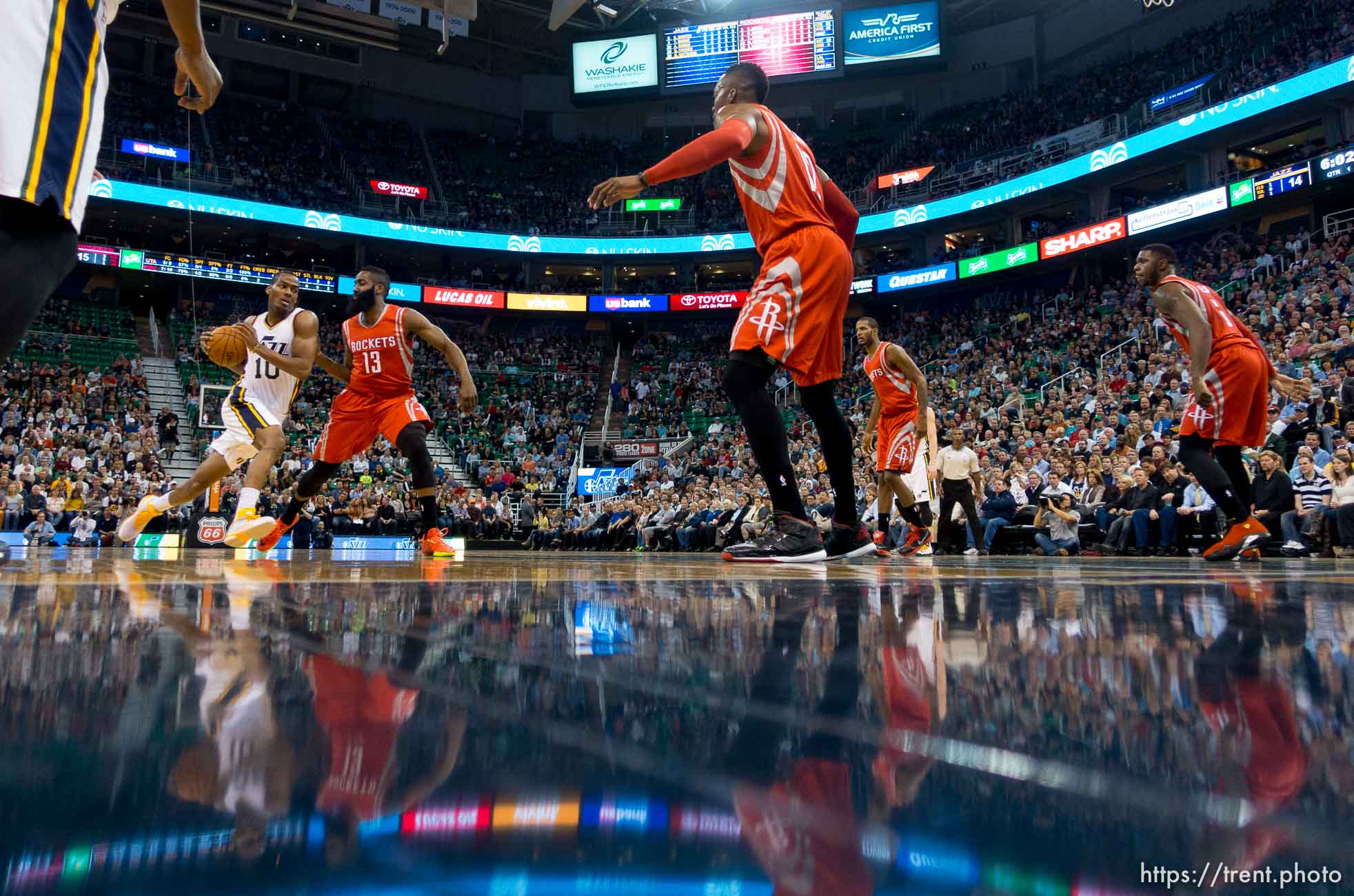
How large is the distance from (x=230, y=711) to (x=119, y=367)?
2276 centimetres

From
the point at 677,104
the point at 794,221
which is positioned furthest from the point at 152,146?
the point at 794,221

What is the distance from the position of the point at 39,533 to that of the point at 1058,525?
12.3m

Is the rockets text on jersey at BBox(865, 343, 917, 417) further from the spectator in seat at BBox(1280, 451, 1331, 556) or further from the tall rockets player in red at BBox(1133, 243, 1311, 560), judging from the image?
the spectator in seat at BBox(1280, 451, 1331, 556)

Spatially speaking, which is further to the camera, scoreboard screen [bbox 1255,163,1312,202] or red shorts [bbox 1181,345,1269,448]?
scoreboard screen [bbox 1255,163,1312,202]

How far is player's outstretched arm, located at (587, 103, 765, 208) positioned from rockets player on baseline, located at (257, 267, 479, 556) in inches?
86.5

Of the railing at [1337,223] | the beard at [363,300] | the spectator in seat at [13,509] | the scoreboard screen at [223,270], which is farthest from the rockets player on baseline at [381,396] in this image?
the scoreboard screen at [223,270]

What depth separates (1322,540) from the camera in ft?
20.9

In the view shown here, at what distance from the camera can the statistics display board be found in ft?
80.0

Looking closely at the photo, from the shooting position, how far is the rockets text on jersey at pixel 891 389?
5.54m

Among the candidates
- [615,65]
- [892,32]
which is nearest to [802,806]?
[892,32]

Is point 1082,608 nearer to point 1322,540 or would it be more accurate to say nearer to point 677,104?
point 1322,540

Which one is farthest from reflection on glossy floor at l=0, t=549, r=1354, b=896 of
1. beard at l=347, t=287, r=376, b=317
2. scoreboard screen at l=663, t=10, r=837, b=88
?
scoreboard screen at l=663, t=10, r=837, b=88

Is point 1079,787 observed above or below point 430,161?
below

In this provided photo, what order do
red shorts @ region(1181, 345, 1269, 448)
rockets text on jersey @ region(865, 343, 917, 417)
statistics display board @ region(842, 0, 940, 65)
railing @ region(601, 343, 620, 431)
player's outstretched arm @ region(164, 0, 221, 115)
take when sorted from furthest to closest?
statistics display board @ region(842, 0, 940, 65), railing @ region(601, 343, 620, 431), rockets text on jersey @ region(865, 343, 917, 417), red shorts @ region(1181, 345, 1269, 448), player's outstretched arm @ region(164, 0, 221, 115)
